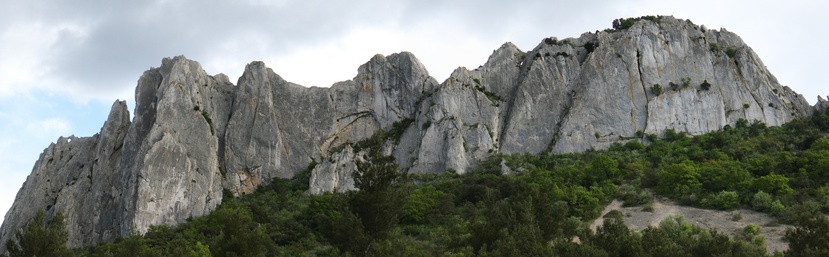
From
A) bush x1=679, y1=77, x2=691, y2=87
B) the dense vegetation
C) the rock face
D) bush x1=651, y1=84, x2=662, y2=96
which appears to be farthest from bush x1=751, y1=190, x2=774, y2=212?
bush x1=679, y1=77, x2=691, y2=87

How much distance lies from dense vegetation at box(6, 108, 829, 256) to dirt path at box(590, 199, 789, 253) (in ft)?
2.83

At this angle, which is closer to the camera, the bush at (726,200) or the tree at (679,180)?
the bush at (726,200)

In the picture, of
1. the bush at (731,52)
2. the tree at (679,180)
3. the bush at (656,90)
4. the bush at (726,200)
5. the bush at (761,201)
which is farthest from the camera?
the bush at (731,52)

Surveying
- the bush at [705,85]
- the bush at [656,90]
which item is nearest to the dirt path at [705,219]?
the bush at [656,90]

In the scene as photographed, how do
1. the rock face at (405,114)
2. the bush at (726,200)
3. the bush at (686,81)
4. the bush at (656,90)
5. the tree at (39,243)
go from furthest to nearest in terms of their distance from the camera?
the bush at (686,81)
the bush at (656,90)
the rock face at (405,114)
the bush at (726,200)
the tree at (39,243)

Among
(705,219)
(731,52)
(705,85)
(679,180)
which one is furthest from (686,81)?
(705,219)

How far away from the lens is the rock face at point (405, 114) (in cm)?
8256

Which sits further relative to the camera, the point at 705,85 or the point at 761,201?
the point at 705,85

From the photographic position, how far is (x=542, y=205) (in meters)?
50.5

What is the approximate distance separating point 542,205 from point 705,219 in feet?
58.2

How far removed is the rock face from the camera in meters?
82.6

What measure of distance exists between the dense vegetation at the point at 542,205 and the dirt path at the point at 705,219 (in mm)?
864

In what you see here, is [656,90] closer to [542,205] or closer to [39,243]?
[542,205]

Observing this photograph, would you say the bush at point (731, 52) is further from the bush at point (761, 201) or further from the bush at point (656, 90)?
the bush at point (761, 201)
